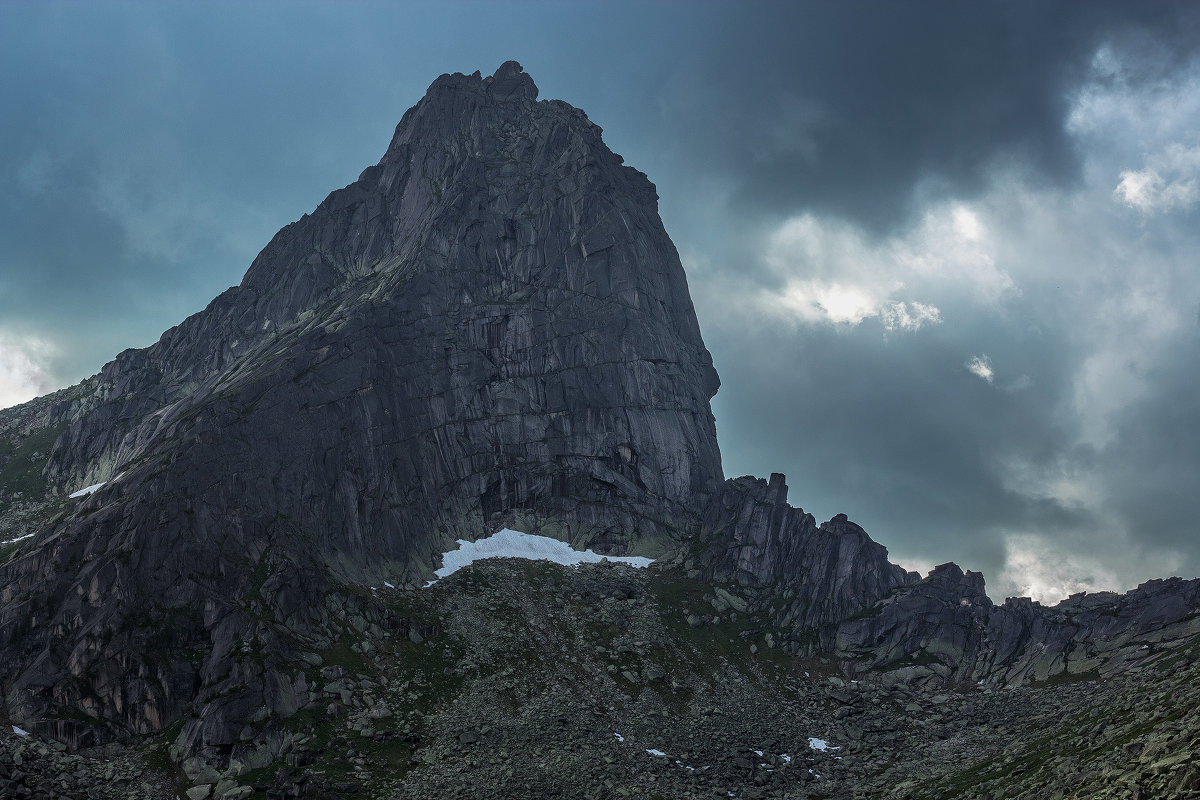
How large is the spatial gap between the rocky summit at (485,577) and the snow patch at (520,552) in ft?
2.55

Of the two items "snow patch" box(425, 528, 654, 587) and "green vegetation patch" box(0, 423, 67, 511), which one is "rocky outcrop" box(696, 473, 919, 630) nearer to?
"snow patch" box(425, 528, 654, 587)

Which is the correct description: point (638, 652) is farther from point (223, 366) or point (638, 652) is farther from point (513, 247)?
point (223, 366)

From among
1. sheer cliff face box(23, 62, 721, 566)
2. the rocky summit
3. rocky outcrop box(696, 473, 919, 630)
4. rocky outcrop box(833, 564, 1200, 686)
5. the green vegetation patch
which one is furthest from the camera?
the green vegetation patch

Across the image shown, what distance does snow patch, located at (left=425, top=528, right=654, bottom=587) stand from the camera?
12712cm

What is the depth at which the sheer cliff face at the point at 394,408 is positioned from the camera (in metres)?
94.2

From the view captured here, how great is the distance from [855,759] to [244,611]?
70.1 metres

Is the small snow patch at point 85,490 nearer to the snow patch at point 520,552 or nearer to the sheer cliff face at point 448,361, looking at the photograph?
the sheer cliff face at point 448,361

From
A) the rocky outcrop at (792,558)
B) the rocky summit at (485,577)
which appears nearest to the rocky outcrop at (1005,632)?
the rocky summit at (485,577)

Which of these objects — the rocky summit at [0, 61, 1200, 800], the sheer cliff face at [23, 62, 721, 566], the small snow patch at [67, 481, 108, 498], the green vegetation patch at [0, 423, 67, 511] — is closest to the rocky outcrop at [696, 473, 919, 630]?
the rocky summit at [0, 61, 1200, 800]

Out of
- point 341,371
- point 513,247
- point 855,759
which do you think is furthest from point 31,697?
point 513,247

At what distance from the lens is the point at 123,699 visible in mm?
81375

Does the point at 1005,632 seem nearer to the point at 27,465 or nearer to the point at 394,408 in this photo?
the point at 394,408

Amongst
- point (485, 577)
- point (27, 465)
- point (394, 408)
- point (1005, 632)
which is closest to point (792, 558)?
point (1005, 632)

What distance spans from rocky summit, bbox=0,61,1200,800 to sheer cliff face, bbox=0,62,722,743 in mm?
576
